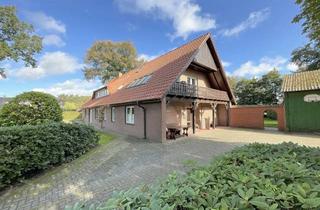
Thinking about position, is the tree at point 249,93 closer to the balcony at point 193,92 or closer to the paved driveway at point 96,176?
the balcony at point 193,92

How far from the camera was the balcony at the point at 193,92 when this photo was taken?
1095cm

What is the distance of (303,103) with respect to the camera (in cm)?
1325

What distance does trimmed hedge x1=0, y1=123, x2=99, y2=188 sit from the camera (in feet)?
15.6

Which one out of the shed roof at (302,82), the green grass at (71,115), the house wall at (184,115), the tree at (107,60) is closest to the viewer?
the shed roof at (302,82)

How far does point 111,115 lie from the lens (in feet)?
55.5

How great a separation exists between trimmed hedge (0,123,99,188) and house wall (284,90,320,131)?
49.3ft

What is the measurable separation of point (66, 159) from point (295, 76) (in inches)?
710

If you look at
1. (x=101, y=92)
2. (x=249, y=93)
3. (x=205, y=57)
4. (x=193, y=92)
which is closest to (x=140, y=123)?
(x=193, y=92)

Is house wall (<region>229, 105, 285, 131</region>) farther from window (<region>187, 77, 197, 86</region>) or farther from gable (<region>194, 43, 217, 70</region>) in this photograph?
window (<region>187, 77, 197, 86</region>)

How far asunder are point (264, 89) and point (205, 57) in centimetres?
1865

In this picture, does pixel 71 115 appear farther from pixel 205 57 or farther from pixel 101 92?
pixel 205 57

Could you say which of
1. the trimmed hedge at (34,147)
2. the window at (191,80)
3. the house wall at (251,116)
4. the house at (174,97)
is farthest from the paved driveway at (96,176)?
the house wall at (251,116)

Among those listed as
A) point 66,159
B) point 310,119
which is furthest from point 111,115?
point 310,119

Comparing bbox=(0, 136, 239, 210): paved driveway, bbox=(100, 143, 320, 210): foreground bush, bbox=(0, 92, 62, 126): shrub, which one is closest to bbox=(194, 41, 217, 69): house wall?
bbox=(0, 136, 239, 210): paved driveway
